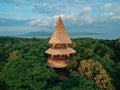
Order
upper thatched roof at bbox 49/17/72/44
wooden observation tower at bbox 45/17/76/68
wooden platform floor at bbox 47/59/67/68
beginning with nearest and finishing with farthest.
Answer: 1. upper thatched roof at bbox 49/17/72/44
2. wooden observation tower at bbox 45/17/76/68
3. wooden platform floor at bbox 47/59/67/68

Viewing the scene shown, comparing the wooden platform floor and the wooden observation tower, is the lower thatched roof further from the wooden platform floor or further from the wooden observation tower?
the wooden platform floor

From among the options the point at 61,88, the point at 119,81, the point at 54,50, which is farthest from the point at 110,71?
the point at 61,88

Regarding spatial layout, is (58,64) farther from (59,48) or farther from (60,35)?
(60,35)

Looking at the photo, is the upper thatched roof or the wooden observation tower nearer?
the upper thatched roof

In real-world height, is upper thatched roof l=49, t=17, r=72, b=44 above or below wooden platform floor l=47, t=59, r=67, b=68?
above

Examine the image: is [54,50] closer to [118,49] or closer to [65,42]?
[65,42]

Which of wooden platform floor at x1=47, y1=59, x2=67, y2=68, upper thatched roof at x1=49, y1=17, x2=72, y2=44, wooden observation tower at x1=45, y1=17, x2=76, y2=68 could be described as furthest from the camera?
wooden platform floor at x1=47, y1=59, x2=67, y2=68

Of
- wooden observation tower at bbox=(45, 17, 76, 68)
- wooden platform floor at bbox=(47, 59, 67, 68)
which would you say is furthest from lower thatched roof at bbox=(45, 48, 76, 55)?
wooden platform floor at bbox=(47, 59, 67, 68)

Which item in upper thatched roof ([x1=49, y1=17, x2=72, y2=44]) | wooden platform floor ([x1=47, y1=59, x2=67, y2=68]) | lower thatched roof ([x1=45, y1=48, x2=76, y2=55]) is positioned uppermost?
upper thatched roof ([x1=49, y1=17, x2=72, y2=44])

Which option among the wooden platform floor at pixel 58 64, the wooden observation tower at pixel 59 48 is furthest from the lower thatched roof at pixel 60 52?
the wooden platform floor at pixel 58 64
